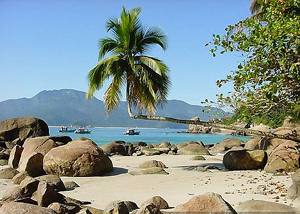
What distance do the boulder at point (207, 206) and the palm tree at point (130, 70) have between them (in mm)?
9720

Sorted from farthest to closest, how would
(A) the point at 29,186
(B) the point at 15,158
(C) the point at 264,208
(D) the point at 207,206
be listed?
(B) the point at 15,158 → (A) the point at 29,186 → (C) the point at 264,208 → (D) the point at 207,206

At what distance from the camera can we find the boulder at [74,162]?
12.8 metres

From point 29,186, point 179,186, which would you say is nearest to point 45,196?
point 29,186

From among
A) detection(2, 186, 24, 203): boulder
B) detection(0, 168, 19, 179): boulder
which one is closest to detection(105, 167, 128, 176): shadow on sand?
detection(0, 168, 19, 179): boulder

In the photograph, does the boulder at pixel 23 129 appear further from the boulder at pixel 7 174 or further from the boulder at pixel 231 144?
the boulder at pixel 7 174

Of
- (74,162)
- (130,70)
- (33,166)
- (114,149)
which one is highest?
(130,70)

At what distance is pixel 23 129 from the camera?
30.8m

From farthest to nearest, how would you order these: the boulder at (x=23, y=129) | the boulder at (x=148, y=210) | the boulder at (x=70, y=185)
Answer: the boulder at (x=23, y=129)
the boulder at (x=70, y=185)
the boulder at (x=148, y=210)

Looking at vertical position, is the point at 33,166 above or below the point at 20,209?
below

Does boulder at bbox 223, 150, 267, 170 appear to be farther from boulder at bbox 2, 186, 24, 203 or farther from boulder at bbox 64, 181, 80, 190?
boulder at bbox 2, 186, 24, 203

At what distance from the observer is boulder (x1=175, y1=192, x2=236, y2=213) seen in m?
5.55

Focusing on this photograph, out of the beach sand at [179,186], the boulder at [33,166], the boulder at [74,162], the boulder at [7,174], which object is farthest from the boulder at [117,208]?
the boulder at [7,174]

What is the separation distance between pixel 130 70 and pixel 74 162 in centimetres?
494

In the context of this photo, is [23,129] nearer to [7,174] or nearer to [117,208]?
[7,174]
